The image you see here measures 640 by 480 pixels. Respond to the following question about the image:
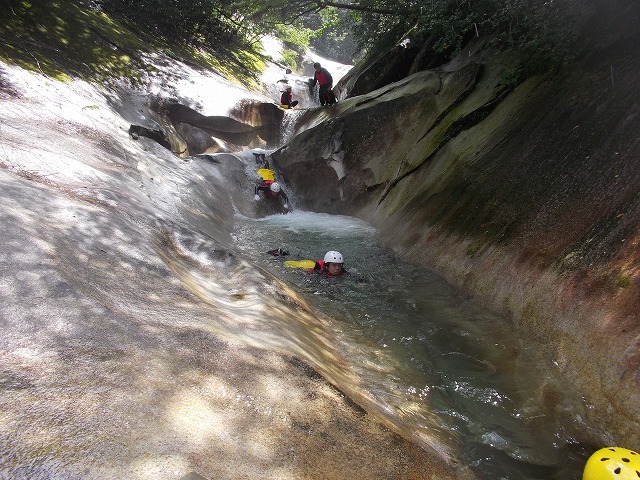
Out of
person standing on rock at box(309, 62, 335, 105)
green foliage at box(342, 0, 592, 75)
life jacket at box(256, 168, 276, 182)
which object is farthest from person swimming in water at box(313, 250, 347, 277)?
person standing on rock at box(309, 62, 335, 105)

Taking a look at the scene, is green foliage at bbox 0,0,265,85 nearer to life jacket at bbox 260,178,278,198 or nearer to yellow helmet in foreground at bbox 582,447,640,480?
life jacket at bbox 260,178,278,198

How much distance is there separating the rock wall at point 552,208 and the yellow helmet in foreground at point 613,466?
1.58 ft

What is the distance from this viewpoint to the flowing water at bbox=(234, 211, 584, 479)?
3279 millimetres

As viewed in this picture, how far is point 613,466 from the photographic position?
2.65 meters

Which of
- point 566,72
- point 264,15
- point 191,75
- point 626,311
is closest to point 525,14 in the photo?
point 566,72

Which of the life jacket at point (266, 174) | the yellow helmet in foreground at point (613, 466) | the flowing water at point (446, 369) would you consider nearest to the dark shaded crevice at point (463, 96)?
the flowing water at point (446, 369)

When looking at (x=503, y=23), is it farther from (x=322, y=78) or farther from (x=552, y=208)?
(x=322, y=78)

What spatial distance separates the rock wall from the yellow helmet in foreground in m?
0.48

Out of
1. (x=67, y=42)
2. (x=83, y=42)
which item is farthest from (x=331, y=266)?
(x=83, y=42)

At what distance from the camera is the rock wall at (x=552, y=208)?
142 inches

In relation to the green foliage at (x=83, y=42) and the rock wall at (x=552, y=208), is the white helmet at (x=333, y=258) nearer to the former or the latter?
the rock wall at (x=552, y=208)

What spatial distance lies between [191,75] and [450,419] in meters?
16.0

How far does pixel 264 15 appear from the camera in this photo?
39.8 ft

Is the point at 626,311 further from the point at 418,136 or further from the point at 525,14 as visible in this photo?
the point at 418,136
